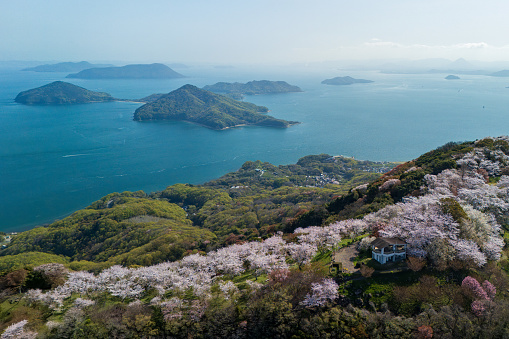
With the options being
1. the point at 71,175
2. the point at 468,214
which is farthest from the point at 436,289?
the point at 71,175

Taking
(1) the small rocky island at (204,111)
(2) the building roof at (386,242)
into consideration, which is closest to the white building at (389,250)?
(2) the building roof at (386,242)

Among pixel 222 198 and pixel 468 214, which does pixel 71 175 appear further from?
pixel 468 214

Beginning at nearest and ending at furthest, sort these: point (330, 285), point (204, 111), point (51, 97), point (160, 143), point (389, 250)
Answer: point (330, 285) → point (389, 250) → point (160, 143) → point (204, 111) → point (51, 97)

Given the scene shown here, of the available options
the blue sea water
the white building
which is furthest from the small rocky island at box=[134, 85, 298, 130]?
the white building

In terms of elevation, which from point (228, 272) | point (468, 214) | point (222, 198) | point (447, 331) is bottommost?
point (222, 198)

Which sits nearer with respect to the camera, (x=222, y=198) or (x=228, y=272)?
(x=228, y=272)

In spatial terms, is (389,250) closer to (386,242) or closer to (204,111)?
(386,242)

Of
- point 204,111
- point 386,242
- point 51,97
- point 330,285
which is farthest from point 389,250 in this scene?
point 51,97

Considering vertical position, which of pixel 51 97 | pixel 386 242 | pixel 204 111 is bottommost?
pixel 386 242
